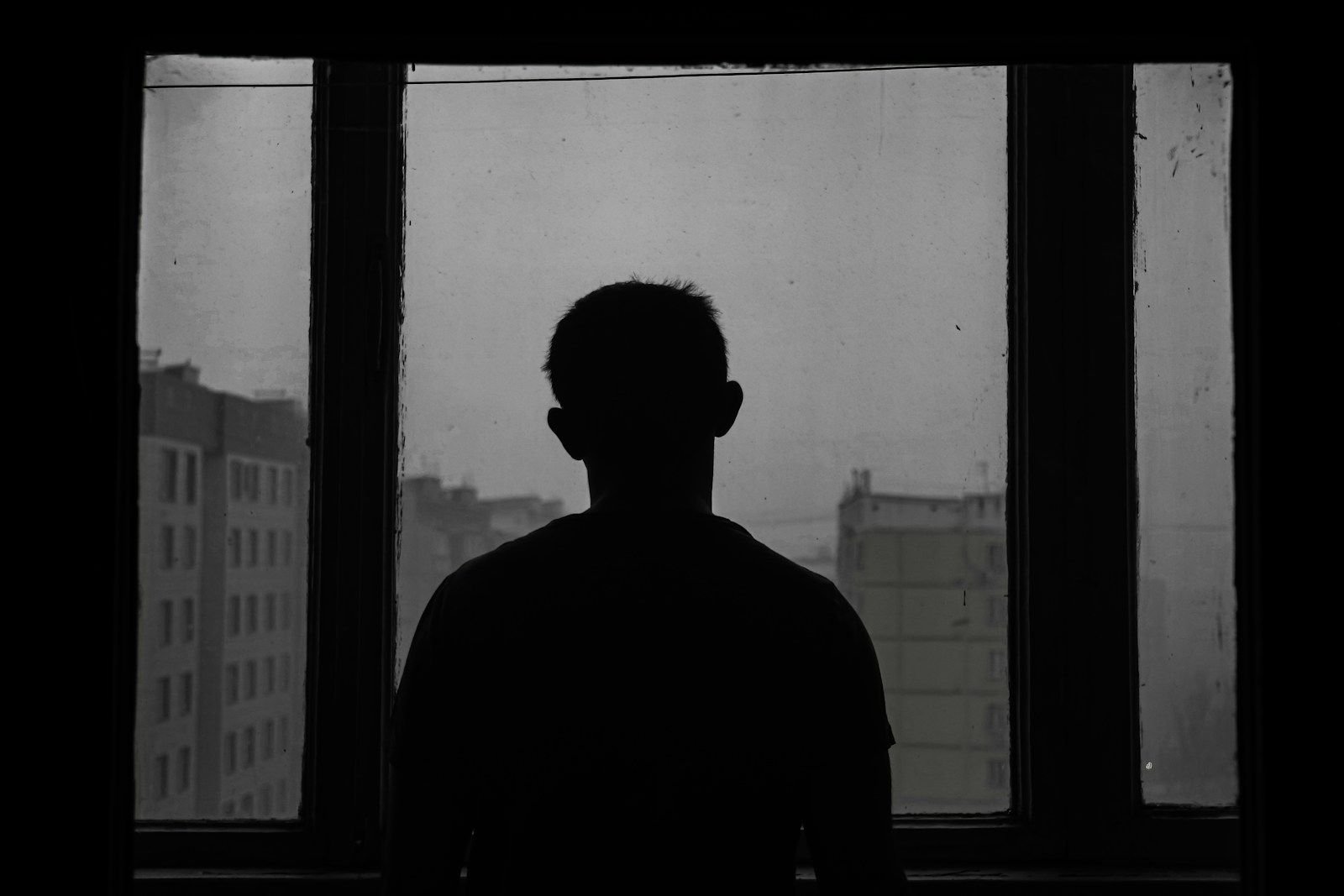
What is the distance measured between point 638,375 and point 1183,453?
835 mm

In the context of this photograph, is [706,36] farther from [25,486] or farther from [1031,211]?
[1031,211]

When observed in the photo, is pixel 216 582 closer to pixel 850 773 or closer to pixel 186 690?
pixel 186 690

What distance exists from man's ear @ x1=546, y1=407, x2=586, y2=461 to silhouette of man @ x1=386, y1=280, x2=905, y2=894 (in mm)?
36

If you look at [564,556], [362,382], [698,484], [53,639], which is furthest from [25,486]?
[362,382]

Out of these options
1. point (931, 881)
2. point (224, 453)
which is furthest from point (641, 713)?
point (224, 453)

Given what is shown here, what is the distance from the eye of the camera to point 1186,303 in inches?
55.5

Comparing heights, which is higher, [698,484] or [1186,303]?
[1186,303]

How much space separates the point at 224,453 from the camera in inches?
55.5

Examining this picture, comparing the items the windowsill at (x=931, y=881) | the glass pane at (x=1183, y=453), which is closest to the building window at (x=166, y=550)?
the windowsill at (x=931, y=881)

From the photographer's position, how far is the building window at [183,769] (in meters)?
1.39

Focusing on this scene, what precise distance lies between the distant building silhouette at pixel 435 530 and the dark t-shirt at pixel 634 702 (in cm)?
47

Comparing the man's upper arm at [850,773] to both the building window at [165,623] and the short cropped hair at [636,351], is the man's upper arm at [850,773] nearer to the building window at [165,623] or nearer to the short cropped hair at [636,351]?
the short cropped hair at [636,351]

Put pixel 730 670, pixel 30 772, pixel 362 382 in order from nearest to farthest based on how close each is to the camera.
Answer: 1. pixel 30 772
2. pixel 730 670
3. pixel 362 382

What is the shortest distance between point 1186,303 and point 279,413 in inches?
48.1
